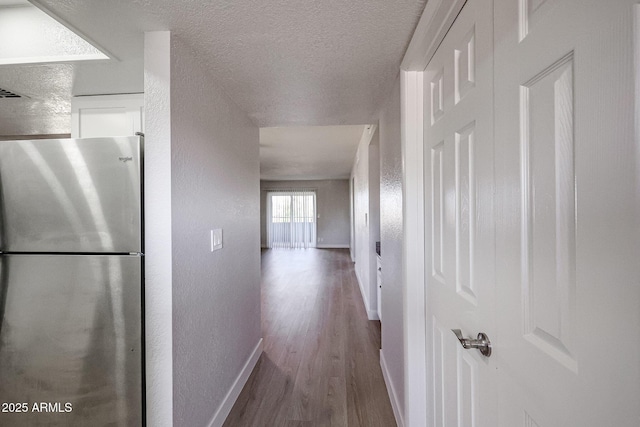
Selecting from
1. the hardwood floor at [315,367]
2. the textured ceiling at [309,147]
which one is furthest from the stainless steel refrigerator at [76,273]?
the textured ceiling at [309,147]

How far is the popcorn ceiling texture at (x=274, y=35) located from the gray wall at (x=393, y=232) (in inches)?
11.4

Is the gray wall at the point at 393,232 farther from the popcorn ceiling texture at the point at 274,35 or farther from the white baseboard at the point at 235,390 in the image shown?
the white baseboard at the point at 235,390

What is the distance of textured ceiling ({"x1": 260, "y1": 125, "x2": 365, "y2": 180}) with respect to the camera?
4031mm

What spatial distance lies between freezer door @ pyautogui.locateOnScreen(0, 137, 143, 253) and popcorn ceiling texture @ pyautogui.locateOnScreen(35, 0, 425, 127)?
0.52 metres

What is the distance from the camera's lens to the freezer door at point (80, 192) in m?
1.29

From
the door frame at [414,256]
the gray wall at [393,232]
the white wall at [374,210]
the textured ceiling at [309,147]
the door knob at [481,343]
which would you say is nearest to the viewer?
the door knob at [481,343]

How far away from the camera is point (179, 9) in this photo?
1173 millimetres

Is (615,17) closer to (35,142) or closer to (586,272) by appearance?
(586,272)

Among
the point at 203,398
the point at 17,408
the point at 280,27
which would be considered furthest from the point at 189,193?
the point at 17,408

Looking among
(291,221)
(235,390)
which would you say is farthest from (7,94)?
(291,221)

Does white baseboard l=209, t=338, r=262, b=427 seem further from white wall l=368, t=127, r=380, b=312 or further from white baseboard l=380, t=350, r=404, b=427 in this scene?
white wall l=368, t=127, r=380, b=312

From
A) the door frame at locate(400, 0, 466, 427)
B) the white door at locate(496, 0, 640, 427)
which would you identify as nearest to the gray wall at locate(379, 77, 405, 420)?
the door frame at locate(400, 0, 466, 427)

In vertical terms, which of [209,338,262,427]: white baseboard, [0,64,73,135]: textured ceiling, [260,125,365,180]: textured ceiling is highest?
[260,125,365,180]: textured ceiling

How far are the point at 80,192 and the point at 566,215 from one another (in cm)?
171
